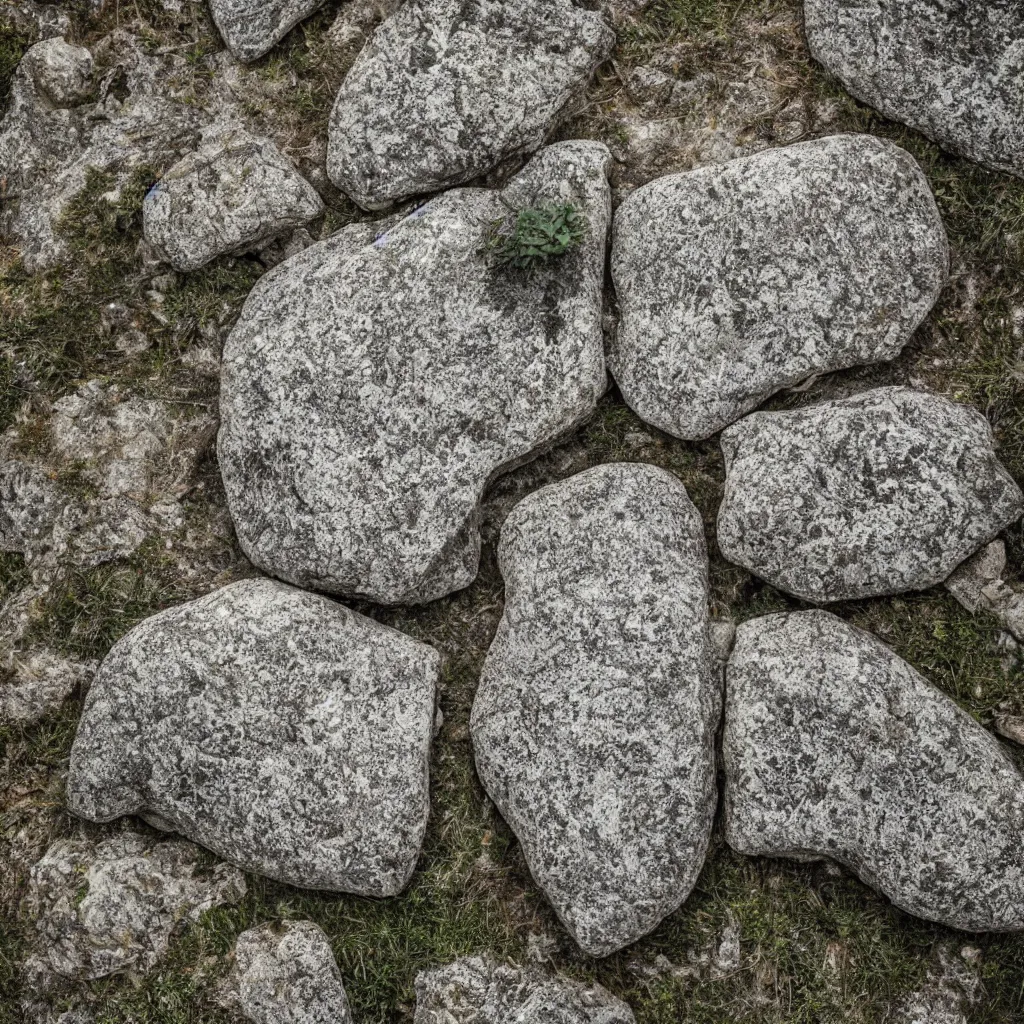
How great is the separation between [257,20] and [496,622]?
2.36 metres

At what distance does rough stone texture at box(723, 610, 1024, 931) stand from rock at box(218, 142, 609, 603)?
1095 mm

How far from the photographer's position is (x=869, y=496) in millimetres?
3262

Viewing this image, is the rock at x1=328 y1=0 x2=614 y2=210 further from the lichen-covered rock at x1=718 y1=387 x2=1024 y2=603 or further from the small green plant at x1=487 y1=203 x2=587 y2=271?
the lichen-covered rock at x1=718 y1=387 x2=1024 y2=603

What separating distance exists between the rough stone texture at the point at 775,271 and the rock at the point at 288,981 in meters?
2.17

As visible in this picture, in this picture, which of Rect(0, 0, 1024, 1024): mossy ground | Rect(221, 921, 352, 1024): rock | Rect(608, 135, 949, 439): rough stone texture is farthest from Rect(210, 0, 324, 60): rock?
Rect(221, 921, 352, 1024): rock

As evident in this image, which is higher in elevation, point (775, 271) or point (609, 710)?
point (775, 271)

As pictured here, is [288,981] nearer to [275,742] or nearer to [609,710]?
[275,742]

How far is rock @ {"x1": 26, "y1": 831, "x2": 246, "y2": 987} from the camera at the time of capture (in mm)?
3459

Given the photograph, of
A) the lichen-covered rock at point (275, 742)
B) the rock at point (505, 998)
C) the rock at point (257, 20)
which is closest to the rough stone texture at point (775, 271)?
the lichen-covered rock at point (275, 742)

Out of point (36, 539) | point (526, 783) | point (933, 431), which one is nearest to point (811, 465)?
point (933, 431)

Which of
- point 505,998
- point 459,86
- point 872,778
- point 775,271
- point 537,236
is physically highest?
point 459,86

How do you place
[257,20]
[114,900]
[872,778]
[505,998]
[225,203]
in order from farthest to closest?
[257,20], [225,203], [114,900], [505,998], [872,778]

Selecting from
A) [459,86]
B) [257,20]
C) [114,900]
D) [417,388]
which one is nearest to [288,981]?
[114,900]

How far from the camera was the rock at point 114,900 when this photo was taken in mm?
3459
